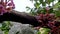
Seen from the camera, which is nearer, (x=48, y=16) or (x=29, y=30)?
(x=48, y=16)

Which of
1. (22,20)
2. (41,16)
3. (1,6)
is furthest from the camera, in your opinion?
(41,16)

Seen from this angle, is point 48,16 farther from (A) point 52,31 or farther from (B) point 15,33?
(B) point 15,33

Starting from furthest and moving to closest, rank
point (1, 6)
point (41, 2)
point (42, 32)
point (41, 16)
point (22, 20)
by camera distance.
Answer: point (41, 2), point (42, 32), point (41, 16), point (22, 20), point (1, 6)

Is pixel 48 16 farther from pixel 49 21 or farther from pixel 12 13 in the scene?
Answer: pixel 12 13

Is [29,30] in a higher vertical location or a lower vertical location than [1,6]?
lower

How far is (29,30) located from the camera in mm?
761

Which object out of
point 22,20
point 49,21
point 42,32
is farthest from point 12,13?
point 42,32

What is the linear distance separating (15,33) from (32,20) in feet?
0.68

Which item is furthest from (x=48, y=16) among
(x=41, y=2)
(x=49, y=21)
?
(x=41, y=2)

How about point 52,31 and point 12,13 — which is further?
point 52,31

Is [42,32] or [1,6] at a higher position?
[1,6]

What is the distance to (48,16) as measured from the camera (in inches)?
25.2

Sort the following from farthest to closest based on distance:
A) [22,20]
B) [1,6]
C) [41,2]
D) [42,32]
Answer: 1. [41,2]
2. [42,32]
3. [22,20]
4. [1,6]

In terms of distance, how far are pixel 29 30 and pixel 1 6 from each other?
1.11 ft
